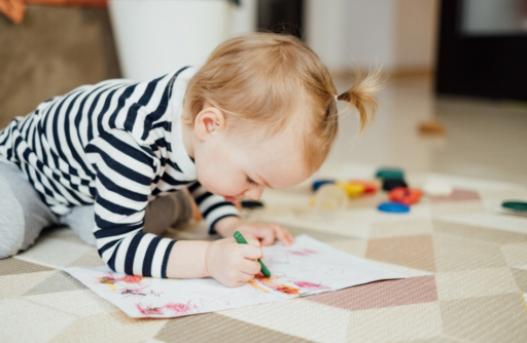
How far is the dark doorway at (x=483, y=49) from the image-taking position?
8.39ft

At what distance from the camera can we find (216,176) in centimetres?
69

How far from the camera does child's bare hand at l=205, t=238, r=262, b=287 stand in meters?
0.66

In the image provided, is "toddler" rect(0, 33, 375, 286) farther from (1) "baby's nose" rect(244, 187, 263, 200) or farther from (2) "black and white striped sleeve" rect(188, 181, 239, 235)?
(2) "black and white striped sleeve" rect(188, 181, 239, 235)

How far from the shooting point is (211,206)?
0.90 m

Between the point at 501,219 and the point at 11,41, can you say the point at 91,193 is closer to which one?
the point at 11,41

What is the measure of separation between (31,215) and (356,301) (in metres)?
0.51

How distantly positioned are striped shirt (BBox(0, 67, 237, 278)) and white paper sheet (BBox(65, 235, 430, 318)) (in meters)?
0.03

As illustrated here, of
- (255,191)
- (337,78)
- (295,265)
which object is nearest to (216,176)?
(255,191)

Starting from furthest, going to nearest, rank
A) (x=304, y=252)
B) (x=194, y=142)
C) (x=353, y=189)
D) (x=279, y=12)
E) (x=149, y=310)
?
1. (x=279, y=12)
2. (x=353, y=189)
3. (x=304, y=252)
4. (x=194, y=142)
5. (x=149, y=310)

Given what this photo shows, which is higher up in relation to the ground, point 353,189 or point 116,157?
point 116,157

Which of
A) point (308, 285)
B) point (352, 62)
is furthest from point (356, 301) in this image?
point (352, 62)

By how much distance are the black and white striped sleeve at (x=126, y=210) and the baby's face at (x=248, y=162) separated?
0.26 ft

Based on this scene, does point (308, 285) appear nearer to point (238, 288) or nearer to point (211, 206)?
point (238, 288)

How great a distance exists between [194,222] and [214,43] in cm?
65
